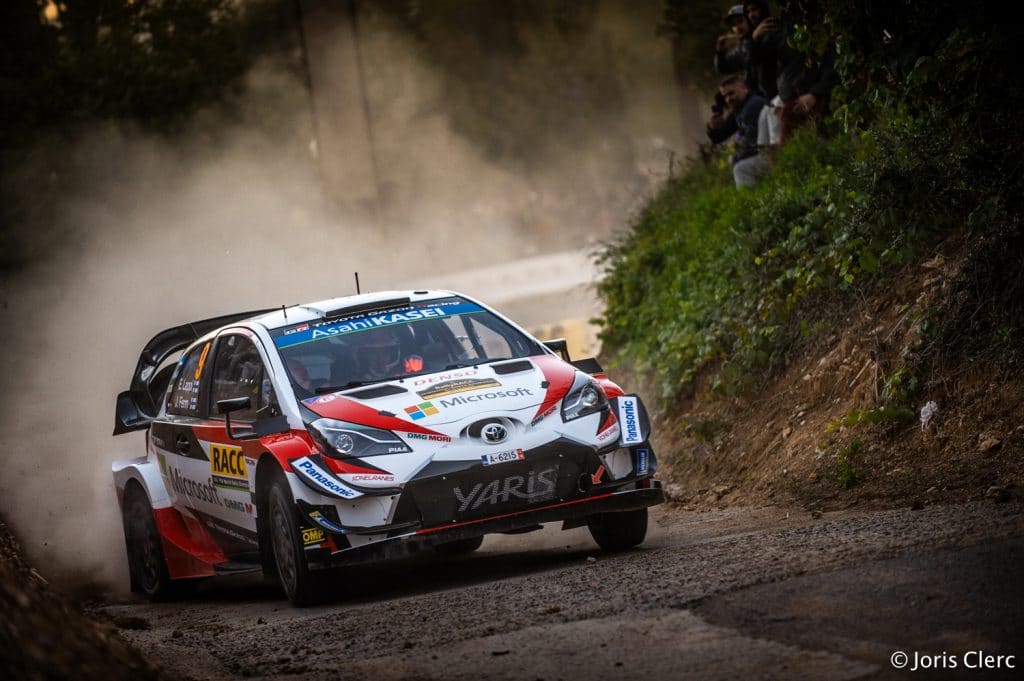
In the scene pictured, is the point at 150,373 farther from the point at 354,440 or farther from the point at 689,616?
the point at 689,616

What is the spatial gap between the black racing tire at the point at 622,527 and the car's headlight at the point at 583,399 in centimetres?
64

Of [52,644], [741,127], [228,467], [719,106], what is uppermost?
[719,106]

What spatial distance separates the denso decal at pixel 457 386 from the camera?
26.6 feet

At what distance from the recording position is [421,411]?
25.9ft

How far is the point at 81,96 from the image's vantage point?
994 inches

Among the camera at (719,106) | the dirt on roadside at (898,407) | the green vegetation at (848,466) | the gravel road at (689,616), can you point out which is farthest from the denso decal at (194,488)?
the camera at (719,106)

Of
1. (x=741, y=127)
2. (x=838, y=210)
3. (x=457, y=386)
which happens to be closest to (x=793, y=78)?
(x=741, y=127)

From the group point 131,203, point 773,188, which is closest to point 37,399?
point 131,203

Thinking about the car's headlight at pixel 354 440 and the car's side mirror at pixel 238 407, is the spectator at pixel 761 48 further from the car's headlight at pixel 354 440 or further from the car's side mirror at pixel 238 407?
the car's headlight at pixel 354 440

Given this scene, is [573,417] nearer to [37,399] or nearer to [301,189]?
[37,399]

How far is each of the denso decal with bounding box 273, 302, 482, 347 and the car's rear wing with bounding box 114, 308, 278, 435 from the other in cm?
135

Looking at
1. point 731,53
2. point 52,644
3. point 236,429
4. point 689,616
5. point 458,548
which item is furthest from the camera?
point 731,53

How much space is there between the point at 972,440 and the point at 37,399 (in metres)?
13.9

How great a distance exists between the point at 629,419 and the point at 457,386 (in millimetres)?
990
